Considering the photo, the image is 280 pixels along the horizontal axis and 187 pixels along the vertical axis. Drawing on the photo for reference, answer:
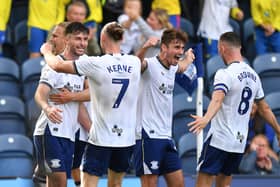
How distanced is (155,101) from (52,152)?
1224 millimetres

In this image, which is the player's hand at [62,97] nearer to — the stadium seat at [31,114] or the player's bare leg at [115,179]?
the player's bare leg at [115,179]

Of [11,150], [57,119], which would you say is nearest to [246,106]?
[57,119]

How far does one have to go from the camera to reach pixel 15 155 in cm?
1558

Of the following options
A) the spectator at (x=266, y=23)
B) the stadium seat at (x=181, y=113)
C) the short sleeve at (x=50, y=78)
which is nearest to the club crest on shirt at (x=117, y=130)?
the short sleeve at (x=50, y=78)

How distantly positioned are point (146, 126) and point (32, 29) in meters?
4.03

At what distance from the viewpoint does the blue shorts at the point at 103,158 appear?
517 inches

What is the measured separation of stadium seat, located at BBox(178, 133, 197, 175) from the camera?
51.7 feet

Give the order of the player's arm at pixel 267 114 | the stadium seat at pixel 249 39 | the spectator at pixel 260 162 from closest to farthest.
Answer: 1. the player's arm at pixel 267 114
2. the spectator at pixel 260 162
3. the stadium seat at pixel 249 39

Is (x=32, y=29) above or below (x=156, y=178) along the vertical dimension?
above

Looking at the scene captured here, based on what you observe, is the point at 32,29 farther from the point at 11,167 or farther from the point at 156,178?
the point at 156,178

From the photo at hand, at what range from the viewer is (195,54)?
48.0 feet

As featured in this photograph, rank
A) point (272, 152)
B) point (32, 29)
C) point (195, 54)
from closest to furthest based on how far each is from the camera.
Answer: point (195, 54) → point (272, 152) → point (32, 29)

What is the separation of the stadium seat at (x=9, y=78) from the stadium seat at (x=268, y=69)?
10.2 feet

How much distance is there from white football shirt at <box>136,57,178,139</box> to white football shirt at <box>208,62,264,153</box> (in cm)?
51
